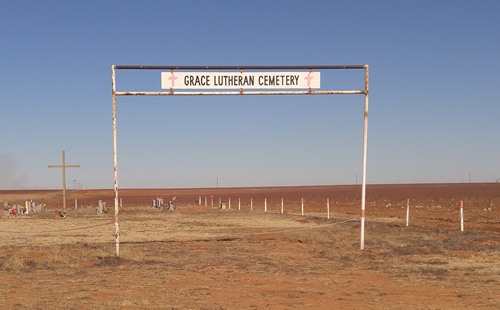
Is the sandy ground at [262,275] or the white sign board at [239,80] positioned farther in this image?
the white sign board at [239,80]

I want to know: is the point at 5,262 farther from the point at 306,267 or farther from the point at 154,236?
the point at 154,236

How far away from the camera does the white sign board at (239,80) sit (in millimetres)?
16039

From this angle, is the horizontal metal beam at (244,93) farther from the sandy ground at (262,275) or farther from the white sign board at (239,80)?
the sandy ground at (262,275)

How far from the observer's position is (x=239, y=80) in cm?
1639

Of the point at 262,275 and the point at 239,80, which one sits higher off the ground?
the point at 239,80

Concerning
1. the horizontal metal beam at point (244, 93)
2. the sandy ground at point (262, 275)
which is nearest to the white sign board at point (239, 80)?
the horizontal metal beam at point (244, 93)

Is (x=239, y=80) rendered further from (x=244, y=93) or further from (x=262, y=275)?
(x=262, y=275)

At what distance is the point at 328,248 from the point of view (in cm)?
1798

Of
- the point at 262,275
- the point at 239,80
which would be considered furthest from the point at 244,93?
the point at 262,275

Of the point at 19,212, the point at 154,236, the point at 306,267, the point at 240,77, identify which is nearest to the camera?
the point at 306,267

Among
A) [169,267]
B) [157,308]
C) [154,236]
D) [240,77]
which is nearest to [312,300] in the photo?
[157,308]

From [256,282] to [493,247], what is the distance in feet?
29.7

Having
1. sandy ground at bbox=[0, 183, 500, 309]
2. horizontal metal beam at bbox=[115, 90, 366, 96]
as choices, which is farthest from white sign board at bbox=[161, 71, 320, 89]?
sandy ground at bbox=[0, 183, 500, 309]

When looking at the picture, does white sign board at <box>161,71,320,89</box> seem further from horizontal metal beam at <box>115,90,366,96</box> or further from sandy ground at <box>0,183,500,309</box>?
sandy ground at <box>0,183,500,309</box>
